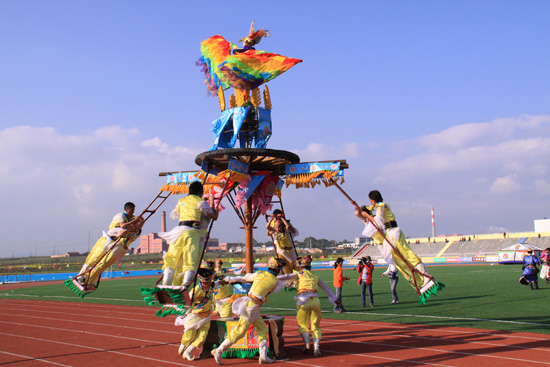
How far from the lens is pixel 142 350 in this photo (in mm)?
9367

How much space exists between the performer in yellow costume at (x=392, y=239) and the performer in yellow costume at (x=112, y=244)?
4275 millimetres

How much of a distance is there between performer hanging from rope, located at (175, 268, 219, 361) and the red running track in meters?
0.26

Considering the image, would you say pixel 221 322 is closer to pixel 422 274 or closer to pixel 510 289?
pixel 422 274

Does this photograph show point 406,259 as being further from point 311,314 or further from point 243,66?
point 243,66

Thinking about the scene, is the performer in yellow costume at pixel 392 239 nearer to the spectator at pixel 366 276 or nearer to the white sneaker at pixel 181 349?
the white sneaker at pixel 181 349

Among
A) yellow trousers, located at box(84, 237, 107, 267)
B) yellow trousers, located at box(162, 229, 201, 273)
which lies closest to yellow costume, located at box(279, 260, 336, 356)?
yellow trousers, located at box(162, 229, 201, 273)

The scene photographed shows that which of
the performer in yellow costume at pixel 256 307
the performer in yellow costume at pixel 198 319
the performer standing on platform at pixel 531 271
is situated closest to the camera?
the performer in yellow costume at pixel 256 307

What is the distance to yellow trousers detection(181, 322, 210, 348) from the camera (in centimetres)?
828

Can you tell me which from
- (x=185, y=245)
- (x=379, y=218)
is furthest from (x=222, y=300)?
(x=379, y=218)

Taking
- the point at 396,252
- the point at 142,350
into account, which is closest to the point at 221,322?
the point at 142,350

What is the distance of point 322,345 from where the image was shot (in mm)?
9469

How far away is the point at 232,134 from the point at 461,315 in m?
7.69

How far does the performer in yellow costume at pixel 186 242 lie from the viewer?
776 centimetres

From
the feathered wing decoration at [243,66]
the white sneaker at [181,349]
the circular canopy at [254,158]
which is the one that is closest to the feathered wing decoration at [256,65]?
the feathered wing decoration at [243,66]
